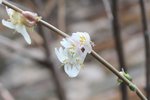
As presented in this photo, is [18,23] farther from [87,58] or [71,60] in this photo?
[87,58]

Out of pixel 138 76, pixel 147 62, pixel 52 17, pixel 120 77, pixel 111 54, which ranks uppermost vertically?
pixel 52 17

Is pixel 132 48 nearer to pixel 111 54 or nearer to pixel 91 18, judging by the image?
pixel 111 54

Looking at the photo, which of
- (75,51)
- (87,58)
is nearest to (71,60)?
(75,51)

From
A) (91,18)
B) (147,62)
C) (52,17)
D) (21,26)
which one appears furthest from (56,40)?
(21,26)

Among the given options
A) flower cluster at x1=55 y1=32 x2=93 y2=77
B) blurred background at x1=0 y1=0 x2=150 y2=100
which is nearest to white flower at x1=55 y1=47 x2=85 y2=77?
flower cluster at x1=55 y1=32 x2=93 y2=77

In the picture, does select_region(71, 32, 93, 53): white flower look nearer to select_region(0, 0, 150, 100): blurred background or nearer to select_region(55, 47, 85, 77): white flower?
select_region(55, 47, 85, 77): white flower

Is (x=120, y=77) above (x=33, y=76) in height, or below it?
below
